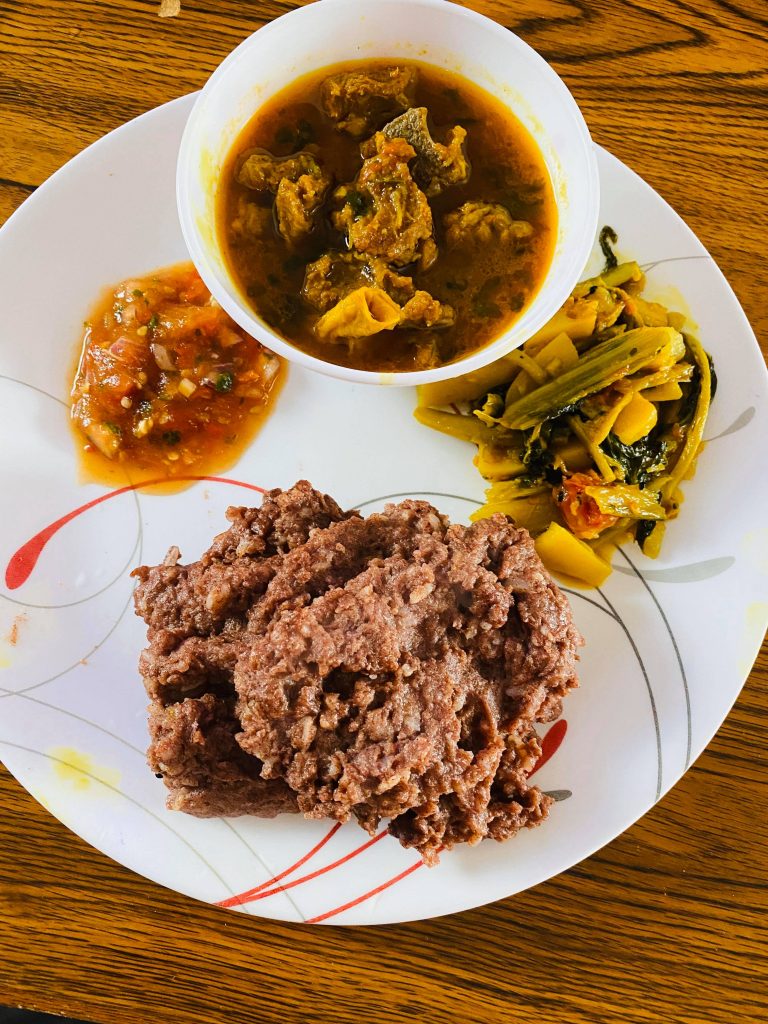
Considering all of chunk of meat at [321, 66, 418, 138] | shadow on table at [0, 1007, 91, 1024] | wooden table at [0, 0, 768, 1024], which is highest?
chunk of meat at [321, 66, 418, 138]

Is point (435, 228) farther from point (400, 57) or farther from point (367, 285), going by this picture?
point (400, 57)

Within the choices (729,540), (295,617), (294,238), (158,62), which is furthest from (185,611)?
(158,62)

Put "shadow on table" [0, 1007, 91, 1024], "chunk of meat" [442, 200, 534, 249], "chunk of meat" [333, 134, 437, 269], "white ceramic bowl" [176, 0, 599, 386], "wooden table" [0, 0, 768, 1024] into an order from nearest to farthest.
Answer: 1. "white ceramic bowl" [176, 0, 599, 386]
2. "chunk of meat" [333, 134, 437, 269]
3. "chunk of meat" [442, 200, 534, 249]
4. "wooden table" [0, 0, 768, 1024]
5. "shadow on table" [0, 1007, 91, 1024]

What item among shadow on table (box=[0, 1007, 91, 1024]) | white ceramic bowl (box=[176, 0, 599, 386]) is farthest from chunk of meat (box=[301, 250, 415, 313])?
shadow on table (box=[0, 1007, 91, 1024])

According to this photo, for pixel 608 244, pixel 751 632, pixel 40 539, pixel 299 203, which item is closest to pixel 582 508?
pixel 751 632

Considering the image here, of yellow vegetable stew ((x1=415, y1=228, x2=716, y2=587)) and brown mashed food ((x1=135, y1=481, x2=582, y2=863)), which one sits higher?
yellow vegetable stew ((x1=415, y1=228, x2=716, y2=587))

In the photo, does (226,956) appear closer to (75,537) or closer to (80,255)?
(75,537)

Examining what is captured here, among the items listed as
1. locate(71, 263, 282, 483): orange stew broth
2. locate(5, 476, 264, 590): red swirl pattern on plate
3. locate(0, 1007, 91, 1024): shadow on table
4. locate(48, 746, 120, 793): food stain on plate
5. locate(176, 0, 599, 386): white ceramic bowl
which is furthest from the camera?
locate(0, 1007, 91, 1024): shadow on table

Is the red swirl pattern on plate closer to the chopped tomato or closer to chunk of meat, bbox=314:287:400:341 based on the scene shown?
chunk of meat, bbox=314:287:400:341
